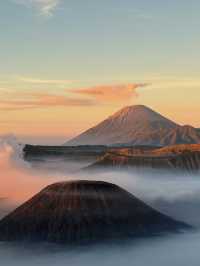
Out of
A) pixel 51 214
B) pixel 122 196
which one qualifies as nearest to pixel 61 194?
pixel 51 214

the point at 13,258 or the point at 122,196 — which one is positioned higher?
the point at 122,196

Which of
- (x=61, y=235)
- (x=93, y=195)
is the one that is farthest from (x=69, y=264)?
(x=93, y=195)

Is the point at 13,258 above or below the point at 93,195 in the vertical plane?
below

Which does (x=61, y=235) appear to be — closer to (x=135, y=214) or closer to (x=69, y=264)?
(x=69, y=264)

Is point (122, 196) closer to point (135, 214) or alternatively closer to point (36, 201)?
point (135, 214)

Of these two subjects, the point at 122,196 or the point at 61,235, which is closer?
the point at 61,235

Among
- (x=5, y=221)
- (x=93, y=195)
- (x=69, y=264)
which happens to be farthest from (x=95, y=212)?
(x=5, y=221)
